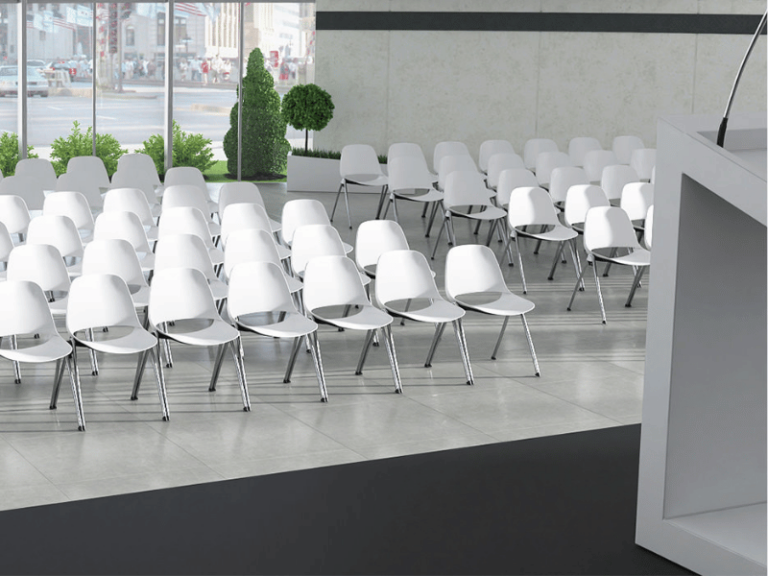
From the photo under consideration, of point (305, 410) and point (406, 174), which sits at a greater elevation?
point (406, 174)

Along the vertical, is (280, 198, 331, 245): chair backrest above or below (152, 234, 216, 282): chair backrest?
above

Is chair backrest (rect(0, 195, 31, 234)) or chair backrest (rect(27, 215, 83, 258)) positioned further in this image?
chair backrest (rect(0, 195, 31, 234))

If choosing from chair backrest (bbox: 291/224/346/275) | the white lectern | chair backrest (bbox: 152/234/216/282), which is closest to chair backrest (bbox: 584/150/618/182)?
chair backrest (bbox: 291/224/346/275)

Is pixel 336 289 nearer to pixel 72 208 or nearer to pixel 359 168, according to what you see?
pixel 72 208

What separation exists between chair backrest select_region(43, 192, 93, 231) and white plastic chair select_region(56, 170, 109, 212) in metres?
1.25

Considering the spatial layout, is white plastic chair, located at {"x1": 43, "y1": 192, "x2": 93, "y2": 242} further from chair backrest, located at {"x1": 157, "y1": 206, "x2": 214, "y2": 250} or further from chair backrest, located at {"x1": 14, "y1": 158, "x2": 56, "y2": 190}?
chair backrest, located at {"x1": 14, "y1": 158, "x2": 56, "y2": 190}

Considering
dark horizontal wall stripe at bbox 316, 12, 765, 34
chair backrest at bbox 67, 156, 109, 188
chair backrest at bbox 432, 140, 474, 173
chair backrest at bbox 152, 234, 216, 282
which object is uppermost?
dark horizontal wall stripe at bbox 316, 12, 765, 34

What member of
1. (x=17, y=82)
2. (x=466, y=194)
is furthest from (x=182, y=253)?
(x=17, y=82)

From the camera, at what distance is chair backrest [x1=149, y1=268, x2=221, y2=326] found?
22.0 feet

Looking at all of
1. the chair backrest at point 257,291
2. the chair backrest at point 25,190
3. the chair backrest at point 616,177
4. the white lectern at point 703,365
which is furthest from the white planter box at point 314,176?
the white lectern at point 703,365

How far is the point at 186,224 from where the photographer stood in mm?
8852

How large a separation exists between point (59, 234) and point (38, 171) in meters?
3.46

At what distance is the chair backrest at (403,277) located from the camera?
7.38m

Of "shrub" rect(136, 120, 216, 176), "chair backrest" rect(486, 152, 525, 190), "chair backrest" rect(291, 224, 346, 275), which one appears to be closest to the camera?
"chair backrest" rect(291, 224, 346, 275)
